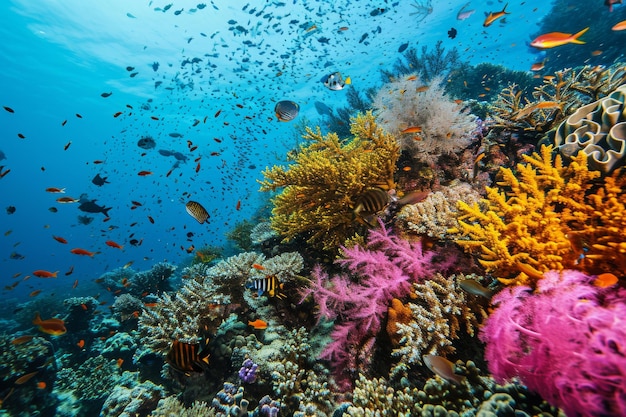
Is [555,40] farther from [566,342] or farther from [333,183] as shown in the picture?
[566,342]

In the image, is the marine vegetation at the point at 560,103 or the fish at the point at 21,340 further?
the fish at the point at 21,340

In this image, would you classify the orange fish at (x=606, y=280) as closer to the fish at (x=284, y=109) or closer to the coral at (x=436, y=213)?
the coral at (x=436, y=213)

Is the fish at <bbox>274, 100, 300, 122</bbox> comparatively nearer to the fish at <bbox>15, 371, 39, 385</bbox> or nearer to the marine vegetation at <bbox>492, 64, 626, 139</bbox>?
the marine vegetation at <bbox>492, 64, 626, 139</bbox>

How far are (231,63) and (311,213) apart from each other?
3210 cm

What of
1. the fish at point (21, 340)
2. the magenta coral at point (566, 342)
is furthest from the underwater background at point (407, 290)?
the fish at point (21, 340)

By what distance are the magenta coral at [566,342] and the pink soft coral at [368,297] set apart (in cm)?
112

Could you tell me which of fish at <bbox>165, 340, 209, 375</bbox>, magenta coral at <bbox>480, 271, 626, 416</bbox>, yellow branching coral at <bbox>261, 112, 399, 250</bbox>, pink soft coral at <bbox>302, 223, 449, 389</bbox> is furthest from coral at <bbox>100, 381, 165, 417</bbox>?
magenta coral at <bbox>480, 271, 626, 416</bbox>

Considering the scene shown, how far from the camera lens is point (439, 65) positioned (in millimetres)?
14414

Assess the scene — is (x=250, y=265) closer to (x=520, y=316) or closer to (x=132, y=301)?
(x=520, y=316)

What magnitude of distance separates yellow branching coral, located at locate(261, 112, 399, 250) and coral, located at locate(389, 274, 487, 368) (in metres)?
1.52

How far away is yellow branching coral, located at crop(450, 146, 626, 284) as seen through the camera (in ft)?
7.38

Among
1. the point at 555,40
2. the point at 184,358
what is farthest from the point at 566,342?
the point at 555,40

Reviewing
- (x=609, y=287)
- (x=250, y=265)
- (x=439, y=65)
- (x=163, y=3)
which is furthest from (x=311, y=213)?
(x=163, y=3)

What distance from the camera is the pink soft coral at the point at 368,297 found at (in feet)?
10.5
